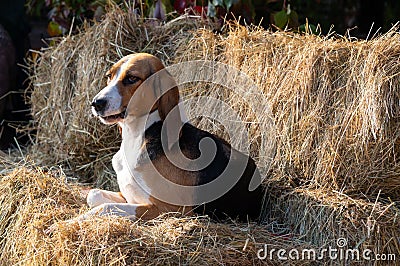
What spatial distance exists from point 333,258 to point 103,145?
215 centimetres

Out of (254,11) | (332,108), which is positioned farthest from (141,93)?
(254,11)

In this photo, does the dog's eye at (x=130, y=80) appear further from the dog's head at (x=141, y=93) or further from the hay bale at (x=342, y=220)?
the hay bale at (x=342, y=220)

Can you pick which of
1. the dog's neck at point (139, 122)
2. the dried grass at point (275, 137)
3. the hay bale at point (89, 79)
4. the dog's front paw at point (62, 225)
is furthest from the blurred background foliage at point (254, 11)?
the dog's front paw at point (62, 225)

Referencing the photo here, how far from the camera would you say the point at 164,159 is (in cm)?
409

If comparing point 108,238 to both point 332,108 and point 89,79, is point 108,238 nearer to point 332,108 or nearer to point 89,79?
point 332,108

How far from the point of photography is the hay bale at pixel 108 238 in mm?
3393

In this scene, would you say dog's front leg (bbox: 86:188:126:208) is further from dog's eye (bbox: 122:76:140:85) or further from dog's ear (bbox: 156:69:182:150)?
dog's eye (bbox: 122:76:140:85)

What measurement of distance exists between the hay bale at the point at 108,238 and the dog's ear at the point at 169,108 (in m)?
0.48

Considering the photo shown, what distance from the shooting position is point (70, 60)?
5.54 m

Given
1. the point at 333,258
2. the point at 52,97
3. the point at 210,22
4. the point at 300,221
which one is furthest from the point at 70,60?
the point at 333,258

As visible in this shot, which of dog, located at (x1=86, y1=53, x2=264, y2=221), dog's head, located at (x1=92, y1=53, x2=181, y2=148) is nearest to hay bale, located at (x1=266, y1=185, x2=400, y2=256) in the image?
dog, located at (x1=86, y1=53, x2=264, y2=221)

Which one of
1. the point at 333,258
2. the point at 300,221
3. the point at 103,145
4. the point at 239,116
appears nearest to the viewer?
the point at 333,258

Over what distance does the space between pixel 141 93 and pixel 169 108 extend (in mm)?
183

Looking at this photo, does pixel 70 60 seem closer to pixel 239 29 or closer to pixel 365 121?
pixel 239 29
